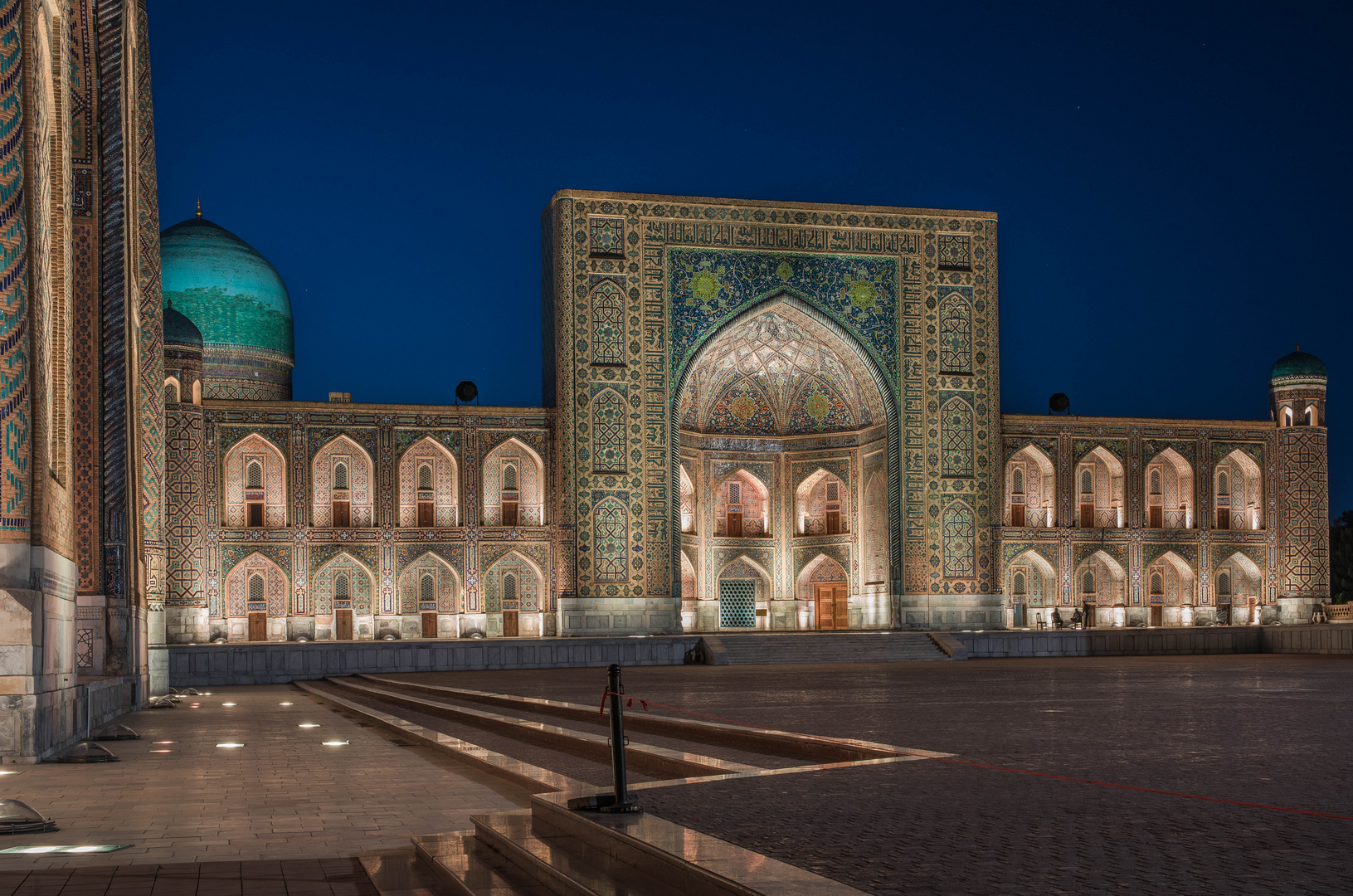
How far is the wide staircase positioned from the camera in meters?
21.3

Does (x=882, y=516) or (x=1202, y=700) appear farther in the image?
(x=882, y=516)

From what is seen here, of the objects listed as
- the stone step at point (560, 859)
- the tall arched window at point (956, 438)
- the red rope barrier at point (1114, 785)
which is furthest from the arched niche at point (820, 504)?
the stone step at point (560, 859)

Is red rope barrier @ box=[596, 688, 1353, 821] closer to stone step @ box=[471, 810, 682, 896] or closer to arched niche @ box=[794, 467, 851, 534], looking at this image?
stone step @ box=[471, 810, 682, 896]

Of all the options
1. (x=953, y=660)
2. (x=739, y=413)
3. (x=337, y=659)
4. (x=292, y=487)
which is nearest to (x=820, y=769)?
(x=337, y=659)

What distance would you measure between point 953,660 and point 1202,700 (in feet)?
38.7

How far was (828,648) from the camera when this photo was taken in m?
21.6

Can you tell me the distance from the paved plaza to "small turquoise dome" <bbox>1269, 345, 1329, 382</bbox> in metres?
18.5

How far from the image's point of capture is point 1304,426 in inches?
1095

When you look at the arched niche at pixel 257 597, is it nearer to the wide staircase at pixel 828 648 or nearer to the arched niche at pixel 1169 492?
the wide staircase at pixel 828 648

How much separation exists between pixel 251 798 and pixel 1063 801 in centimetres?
361

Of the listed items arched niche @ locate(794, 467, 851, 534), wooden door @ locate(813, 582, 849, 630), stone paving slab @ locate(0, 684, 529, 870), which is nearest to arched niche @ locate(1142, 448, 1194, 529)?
arched niche @ locate(794, 467, 851, 534)

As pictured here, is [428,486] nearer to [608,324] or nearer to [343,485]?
[343,485]

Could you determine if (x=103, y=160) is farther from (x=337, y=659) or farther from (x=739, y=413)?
(x=739, y=413)

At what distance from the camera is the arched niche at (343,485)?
24.0 meters
